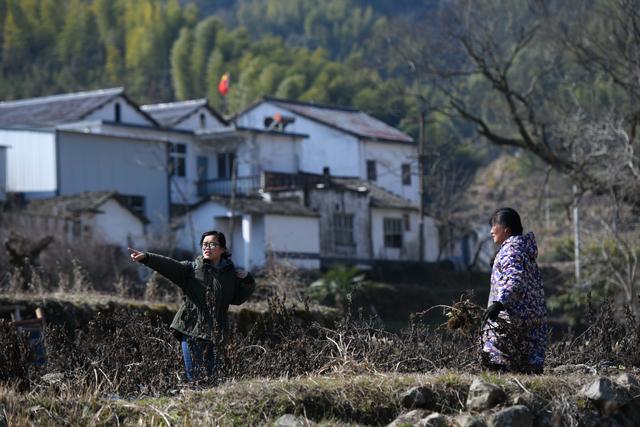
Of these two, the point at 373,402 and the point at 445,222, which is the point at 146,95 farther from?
the point at 373,402

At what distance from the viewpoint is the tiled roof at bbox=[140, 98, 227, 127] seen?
2121 inches

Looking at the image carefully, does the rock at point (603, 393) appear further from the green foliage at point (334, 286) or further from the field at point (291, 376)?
the green foliage at point (334, 286)

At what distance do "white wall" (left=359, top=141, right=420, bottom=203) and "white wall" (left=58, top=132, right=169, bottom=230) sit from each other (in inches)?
495

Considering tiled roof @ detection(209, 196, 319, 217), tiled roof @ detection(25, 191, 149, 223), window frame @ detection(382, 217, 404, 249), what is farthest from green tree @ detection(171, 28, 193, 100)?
tiled roof @ detection(25, 191, 149, 223)

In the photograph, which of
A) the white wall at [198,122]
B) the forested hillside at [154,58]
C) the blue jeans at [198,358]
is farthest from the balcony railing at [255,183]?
the blue jeans at [198,358]

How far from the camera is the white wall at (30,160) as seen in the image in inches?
1747

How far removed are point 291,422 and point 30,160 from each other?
37.0m

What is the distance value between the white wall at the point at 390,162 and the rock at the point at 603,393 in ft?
155

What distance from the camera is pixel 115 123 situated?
4866 cm

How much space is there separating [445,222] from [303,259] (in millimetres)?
10051

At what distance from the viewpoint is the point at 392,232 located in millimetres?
50969

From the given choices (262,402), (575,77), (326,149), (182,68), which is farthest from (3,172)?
(182,68)

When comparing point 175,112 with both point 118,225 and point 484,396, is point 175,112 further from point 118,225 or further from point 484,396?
point 484,396

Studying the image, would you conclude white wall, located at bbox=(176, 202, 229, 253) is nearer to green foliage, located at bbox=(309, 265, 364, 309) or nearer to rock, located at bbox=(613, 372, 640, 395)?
green foliage, located at bbox=(309, 265, 364, 309)
